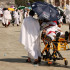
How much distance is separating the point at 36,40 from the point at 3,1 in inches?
1528

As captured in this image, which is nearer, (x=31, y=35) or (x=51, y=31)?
(x=51, y=31)

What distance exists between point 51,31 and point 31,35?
1.91 feet

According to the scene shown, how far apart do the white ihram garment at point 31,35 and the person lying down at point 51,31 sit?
21cm

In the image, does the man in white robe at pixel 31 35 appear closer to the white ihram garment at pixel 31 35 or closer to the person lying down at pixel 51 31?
the white ihram garment at pixel 31 35

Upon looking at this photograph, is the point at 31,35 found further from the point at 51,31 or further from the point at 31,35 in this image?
the point at 51,31

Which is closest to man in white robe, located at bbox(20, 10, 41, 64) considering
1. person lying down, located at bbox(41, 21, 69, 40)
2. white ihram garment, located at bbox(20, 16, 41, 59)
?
white ihram garment, located at bbox(20, 16, 41, 59)

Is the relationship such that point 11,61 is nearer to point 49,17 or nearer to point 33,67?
point 33,67

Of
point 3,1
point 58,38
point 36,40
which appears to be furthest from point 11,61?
point 3,1

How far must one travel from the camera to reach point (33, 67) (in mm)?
8922

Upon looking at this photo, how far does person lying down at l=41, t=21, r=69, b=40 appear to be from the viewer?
871 centimetres

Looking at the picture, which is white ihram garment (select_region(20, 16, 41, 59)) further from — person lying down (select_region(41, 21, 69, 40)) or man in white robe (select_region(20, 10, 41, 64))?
person lying down (select_region(41, 21, 69, 40))

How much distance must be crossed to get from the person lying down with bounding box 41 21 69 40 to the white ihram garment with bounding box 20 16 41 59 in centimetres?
21

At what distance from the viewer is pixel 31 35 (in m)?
9.12

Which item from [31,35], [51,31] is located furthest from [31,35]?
[51,31]
